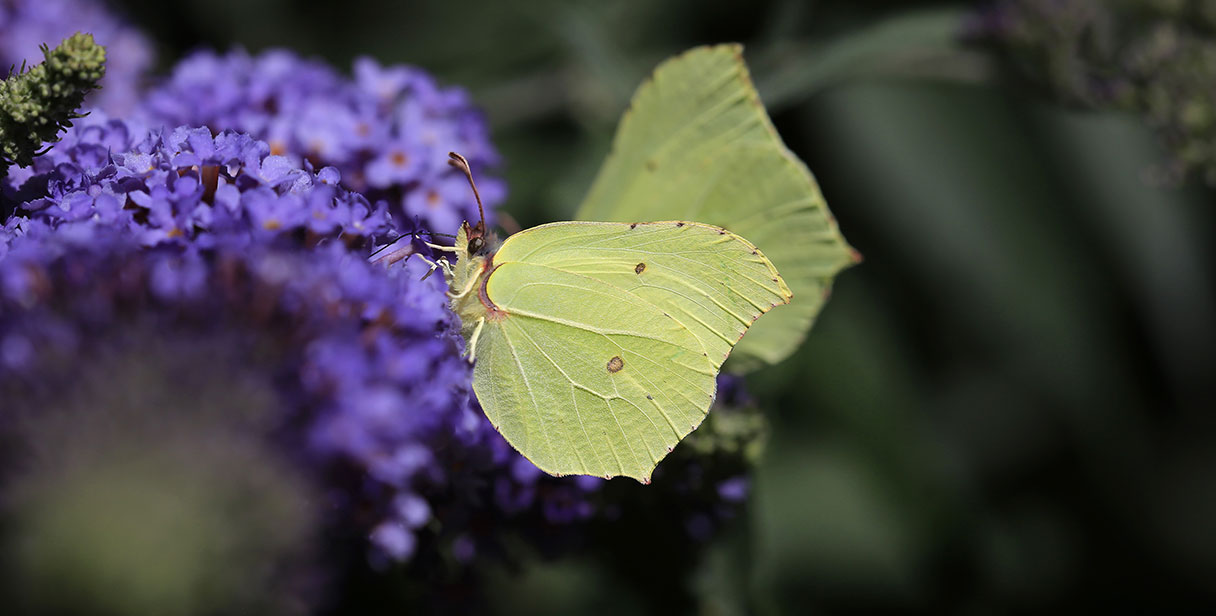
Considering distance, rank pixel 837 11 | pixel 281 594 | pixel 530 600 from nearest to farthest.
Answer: pixel 281 594 < pixel 530 600 < pixel 837 11

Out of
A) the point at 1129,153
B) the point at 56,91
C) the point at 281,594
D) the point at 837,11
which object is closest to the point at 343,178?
the point at 56,91

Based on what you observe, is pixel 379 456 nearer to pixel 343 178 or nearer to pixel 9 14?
pixel 343 178

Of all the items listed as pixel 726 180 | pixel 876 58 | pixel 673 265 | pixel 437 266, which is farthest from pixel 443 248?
pixel 876 58

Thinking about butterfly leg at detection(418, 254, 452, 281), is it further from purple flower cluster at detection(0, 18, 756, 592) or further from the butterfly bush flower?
the butterfly bush flower

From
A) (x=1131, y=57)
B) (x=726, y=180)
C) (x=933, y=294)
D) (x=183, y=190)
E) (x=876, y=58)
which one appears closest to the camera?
(x=183, y=190)

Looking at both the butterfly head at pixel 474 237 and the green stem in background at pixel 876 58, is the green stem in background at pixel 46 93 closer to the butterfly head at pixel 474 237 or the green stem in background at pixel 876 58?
the butterfly head at pixel 474 237

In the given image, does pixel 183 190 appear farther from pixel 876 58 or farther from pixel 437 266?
pixel 876 58
